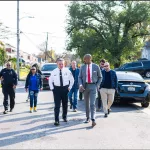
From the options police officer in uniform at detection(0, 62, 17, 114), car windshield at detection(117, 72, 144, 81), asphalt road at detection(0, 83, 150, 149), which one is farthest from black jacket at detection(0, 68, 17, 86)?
car windshield at detection(117, 72, 144, 81)

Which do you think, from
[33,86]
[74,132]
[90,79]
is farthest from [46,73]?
[74,132]

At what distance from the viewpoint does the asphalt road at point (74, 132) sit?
21.3ft

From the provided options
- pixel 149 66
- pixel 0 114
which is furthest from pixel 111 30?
pixel 0 114

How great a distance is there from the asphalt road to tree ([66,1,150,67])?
29458 mm

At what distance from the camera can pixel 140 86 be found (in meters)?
12.3

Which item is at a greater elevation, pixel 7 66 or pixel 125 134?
pixel 7 66

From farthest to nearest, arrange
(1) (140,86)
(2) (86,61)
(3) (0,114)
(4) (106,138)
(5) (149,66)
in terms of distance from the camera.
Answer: (5) (149,66), (1) (140,86), (3) (0,114), (2) (86,61), (4) (106,138)

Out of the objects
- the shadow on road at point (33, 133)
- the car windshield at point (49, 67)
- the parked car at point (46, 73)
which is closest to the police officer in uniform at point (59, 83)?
the shadow on road at point (33, 133)

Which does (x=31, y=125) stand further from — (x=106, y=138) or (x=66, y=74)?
(x=106, y=138)

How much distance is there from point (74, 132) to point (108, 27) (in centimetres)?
3360

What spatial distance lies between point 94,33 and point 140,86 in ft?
95.7

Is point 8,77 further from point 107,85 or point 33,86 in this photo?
point 107,85

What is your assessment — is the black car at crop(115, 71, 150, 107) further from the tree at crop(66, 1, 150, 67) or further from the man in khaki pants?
the tree at crop(66, 1, 150, 67)

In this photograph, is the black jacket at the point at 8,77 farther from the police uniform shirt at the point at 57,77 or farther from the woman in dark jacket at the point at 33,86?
the police uniform shirt at the point at 57,77
